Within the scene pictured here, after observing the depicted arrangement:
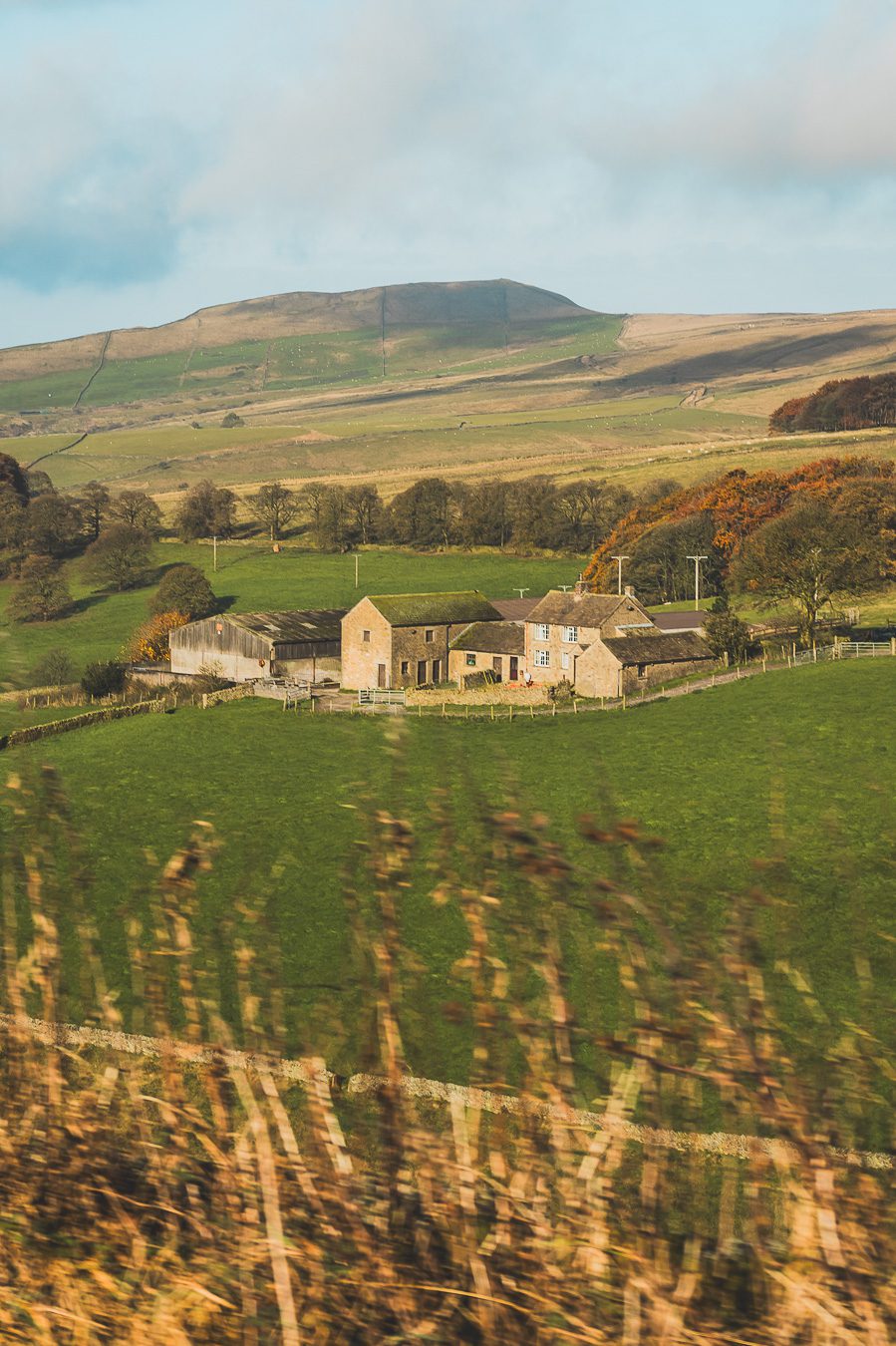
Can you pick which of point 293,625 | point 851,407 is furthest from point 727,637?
point 851,407

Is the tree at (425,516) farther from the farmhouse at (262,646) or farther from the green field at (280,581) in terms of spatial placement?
the farmhouse at (262,646)

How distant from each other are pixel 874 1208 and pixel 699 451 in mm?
168354

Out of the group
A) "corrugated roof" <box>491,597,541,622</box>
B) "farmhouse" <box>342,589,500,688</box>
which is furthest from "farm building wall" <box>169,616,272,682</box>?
"corrugated roof" <box>491,597,541,622</box>

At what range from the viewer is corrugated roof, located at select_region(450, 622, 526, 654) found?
7412 centimetres

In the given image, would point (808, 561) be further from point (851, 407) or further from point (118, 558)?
point (851, 407)

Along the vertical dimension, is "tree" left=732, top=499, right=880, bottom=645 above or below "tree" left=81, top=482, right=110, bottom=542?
below

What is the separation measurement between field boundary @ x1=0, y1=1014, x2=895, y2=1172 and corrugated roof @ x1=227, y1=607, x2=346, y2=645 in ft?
242

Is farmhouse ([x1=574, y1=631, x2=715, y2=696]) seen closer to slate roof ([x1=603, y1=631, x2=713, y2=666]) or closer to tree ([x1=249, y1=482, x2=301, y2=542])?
slate roof ([x1=603, y1=631, x2=713, y2=666])

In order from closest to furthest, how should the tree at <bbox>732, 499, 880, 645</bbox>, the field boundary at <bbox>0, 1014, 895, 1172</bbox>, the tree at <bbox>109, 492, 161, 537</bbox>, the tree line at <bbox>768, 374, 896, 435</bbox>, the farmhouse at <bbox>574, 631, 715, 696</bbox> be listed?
the field boundary at <bbox>0, 1014, 895, 1172</bbox>, the farmhouse at <bbox>574, 631, 715, 696</bbox>, the tree at <bbox>732, 499, 880, 645</bbox>, the tree at <bbox>109, 492, 161, 537</bbox>, the tree line at <bbox>768, 374, 896, 435</bbox>

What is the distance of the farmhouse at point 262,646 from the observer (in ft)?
255

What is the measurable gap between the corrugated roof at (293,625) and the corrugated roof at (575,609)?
15.5 metres

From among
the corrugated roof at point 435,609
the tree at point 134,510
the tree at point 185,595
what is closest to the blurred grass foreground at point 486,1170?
the corrugated roof at point 435,609

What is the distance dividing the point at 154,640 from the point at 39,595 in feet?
66.8

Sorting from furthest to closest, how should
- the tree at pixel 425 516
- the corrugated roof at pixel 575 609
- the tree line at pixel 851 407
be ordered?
the tree line at pixel 851 407, the tree at pixel 425 516, the corrugated roof at pixel 575 609
